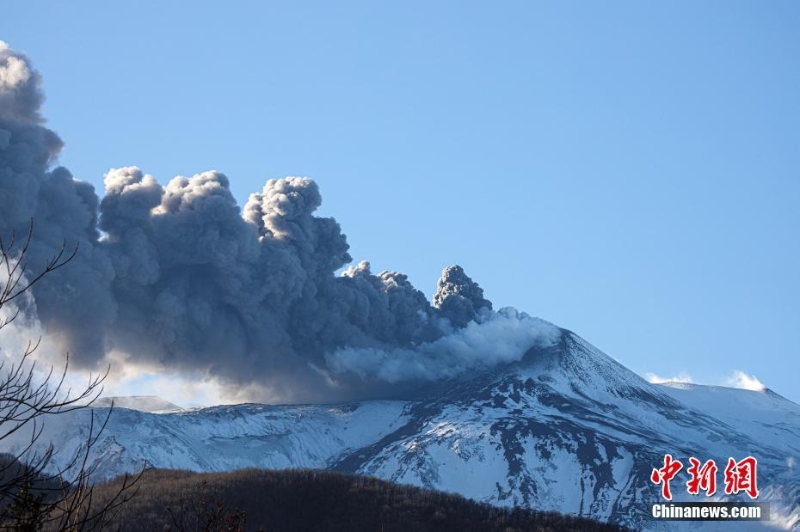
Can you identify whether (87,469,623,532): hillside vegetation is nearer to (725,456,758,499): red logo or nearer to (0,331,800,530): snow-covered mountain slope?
(725,456,758,499): red logo

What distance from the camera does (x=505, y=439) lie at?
15288cm

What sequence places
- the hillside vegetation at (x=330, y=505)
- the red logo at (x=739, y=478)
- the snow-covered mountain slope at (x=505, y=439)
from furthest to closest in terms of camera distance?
the snow-covered mountain slope at (x=505, y=439) → the hillside vegetation at (x=330, y=505) → the red logo at (x=739, y=478)

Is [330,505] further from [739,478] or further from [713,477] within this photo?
[713,477]

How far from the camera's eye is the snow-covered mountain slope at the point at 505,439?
454ft

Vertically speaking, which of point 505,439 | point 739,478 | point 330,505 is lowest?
point 330,505

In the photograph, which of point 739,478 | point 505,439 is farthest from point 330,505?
point 505,439

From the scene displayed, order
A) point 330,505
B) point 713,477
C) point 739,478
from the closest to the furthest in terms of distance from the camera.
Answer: point 330,505 → point 739,478 → point 713,477

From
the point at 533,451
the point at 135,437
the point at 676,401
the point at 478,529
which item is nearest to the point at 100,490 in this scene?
the point at 478,529

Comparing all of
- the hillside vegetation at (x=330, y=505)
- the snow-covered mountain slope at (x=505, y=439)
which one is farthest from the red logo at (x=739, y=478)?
the snow-covered mountain slope at (x=505, y=439)

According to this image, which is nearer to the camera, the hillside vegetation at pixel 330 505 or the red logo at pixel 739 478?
the red logo at pixel 739 478

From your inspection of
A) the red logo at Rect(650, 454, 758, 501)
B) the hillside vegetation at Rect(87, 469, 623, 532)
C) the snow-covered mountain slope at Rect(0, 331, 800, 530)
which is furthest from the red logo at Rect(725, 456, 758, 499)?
the snow-covered mountain slope at Rect(0, 331, 800, 530)

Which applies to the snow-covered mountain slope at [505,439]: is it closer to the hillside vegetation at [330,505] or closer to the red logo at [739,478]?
the red logo at [739,478]

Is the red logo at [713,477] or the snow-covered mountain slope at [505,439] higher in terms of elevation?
the snow-covered mountain slope at [505,439]

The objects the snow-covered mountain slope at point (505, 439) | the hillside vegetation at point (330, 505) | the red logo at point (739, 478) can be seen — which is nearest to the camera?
the red logo at point (739, 478)
